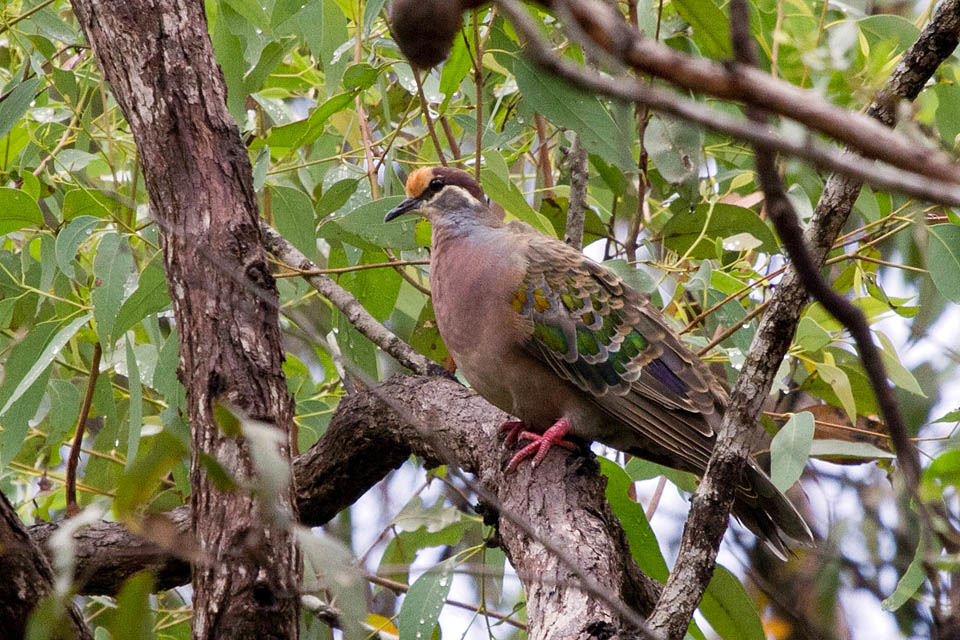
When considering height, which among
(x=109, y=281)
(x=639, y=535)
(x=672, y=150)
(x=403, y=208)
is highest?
(x=672, y=150)

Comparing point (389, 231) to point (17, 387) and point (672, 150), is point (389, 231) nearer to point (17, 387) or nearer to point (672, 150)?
point (672, 150)

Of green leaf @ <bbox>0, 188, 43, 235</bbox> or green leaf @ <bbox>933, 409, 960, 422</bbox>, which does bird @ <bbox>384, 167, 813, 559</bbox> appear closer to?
green leaf @ <bbox>933, 409, 960, 422</bbox>

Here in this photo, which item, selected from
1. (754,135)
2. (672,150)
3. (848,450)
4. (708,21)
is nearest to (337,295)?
(672,150)

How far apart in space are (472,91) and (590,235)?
34.5 inches

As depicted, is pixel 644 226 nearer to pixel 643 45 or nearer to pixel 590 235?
pixel 590 235

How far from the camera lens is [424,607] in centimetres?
291

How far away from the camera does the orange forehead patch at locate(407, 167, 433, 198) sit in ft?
11.7

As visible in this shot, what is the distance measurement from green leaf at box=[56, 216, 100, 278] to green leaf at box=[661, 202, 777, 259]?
187 centimetres

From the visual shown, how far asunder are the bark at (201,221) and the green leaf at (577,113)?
1.00m

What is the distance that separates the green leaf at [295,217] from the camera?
133 inches

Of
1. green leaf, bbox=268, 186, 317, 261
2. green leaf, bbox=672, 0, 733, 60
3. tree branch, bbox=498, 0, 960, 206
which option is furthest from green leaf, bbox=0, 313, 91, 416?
tree branch, bbox=498, 0, 960, 206

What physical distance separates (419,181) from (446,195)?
4.4 inches

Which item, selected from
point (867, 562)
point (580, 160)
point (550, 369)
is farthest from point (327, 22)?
point (867, 562)

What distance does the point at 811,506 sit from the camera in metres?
3.82
